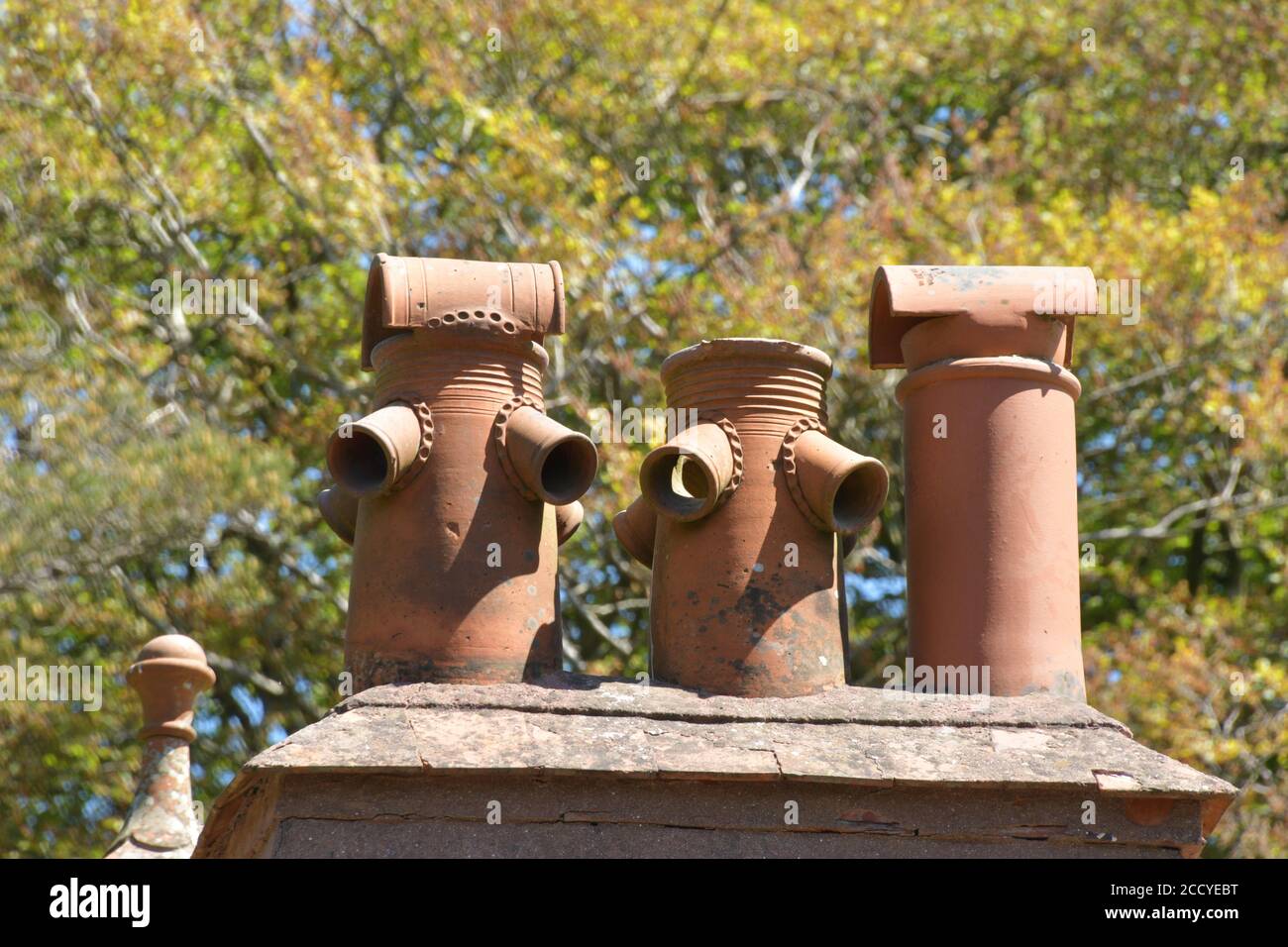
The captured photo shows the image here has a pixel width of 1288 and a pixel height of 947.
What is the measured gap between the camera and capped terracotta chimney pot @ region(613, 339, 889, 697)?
5.38 metres

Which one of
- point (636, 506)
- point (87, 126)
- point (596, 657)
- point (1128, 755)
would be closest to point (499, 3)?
point (87, 126)

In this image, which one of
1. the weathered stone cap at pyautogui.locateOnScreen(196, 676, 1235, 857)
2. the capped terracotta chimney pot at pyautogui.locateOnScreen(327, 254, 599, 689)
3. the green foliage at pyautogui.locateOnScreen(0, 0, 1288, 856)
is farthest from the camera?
the green foliage at pyautogui.locateOnScreen(0, 0, 1288, 856)

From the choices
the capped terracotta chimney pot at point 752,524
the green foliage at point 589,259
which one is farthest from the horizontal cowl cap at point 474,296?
the green foliage at point 589,259

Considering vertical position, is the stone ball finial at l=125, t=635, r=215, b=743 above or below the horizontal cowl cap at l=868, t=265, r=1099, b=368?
below

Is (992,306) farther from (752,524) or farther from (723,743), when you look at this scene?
(723,743)

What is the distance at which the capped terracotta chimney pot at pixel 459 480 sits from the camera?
5352 mm

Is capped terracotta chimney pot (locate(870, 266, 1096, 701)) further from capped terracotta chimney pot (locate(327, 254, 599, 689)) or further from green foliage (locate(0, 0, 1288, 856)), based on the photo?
green foliage (locate(0, 0, 1288, 856))

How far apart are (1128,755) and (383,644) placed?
2.17 meters

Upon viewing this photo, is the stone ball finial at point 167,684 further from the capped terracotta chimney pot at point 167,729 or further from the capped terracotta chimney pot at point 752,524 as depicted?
the capped terracotta chimney pot at point 752,524

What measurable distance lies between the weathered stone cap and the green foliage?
6797 millimetres

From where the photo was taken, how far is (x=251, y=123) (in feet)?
44.5

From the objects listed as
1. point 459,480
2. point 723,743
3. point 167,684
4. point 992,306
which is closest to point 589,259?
point 167,684

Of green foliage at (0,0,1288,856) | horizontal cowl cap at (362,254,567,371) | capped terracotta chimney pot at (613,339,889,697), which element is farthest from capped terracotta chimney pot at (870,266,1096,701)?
green foliage at (0,0,1288,856)

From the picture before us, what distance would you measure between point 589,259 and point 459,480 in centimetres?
741
